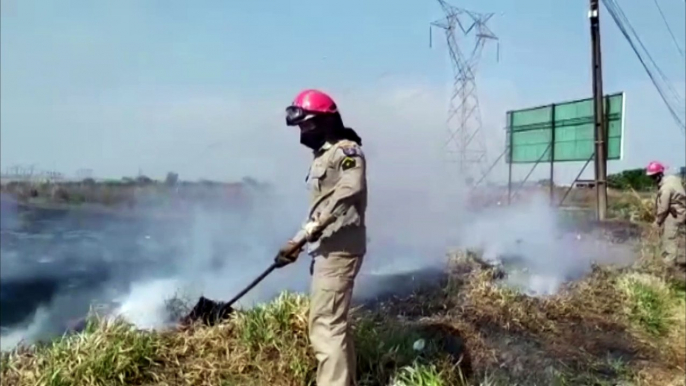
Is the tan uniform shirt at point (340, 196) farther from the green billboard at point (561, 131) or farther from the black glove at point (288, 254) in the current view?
the green billboard at point (561, 131)

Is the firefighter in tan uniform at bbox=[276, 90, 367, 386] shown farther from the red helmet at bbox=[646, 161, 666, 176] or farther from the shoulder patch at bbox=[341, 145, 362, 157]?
the red helmet at bbox=[646, 161, 666, 176]

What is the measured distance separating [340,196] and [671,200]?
7.01 meters

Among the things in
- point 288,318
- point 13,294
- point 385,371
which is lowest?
point 13,294

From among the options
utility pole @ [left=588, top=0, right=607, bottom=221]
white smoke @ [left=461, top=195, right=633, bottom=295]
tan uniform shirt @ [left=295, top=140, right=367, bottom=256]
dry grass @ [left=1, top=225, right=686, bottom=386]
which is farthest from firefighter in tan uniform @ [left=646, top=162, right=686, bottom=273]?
tan uniform shirt @ [left=295, top=140, right=367, bottom=256]

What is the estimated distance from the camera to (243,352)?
13.6ft

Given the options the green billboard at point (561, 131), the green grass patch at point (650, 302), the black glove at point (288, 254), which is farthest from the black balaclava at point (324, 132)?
the green billboard at point (561, 131)

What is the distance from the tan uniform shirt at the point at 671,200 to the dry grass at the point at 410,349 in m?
3.01

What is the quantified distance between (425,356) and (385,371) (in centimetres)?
34

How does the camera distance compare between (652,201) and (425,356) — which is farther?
(652,201)

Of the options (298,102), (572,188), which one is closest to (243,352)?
(298,102)

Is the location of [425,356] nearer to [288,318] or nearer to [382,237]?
[288,318]

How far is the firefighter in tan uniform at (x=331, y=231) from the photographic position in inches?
137

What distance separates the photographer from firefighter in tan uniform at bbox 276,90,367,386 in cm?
348

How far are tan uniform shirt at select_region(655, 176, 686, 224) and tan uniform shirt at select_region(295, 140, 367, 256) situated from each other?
6.73m
